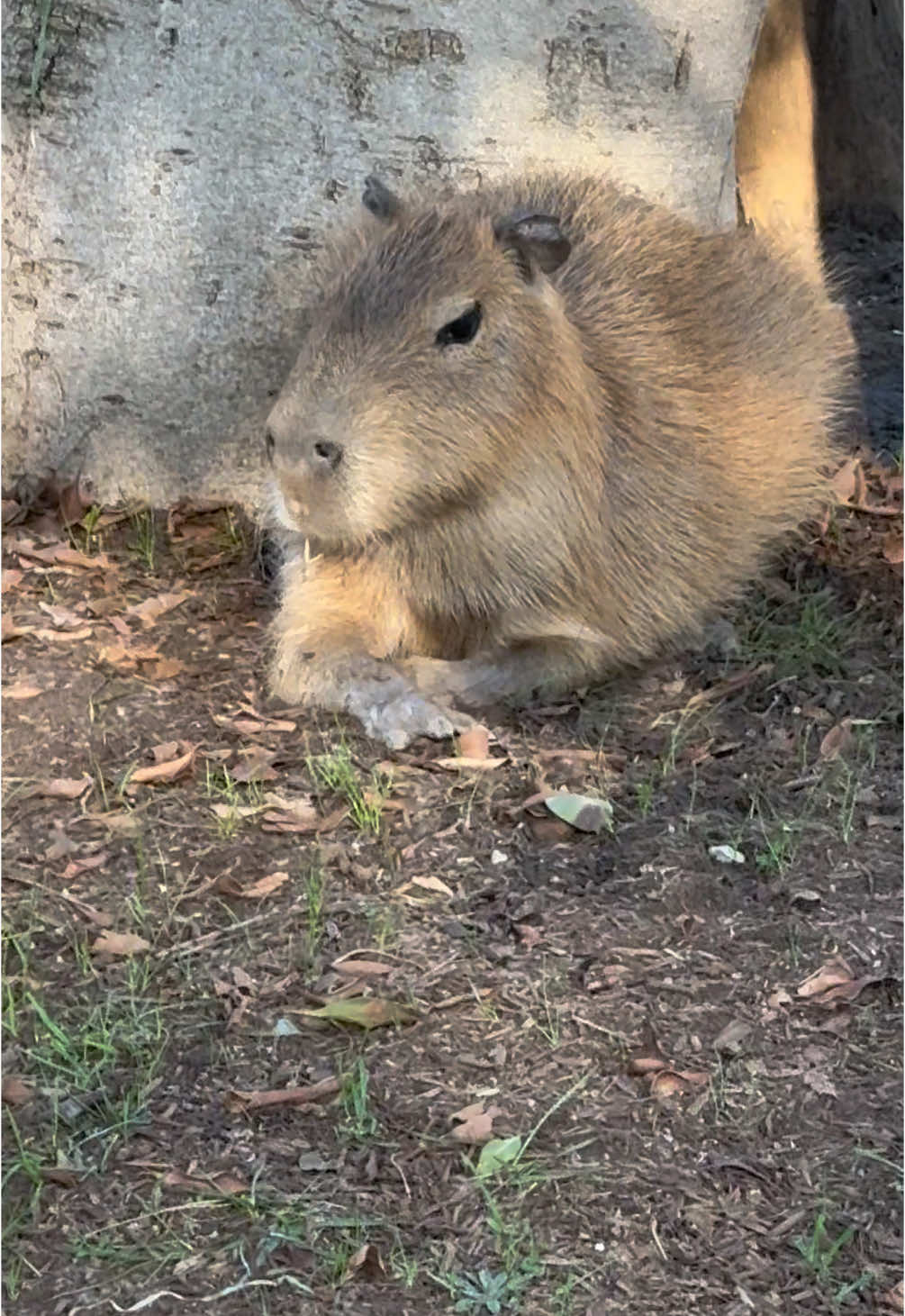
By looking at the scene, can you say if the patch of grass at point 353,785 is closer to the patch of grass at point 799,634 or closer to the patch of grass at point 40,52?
the patch of grass at point 799,634

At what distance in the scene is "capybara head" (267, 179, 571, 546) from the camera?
12.2 feet

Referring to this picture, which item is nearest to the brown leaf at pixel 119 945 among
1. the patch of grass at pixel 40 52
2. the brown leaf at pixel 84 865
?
the brown leaf at pixel 84 865

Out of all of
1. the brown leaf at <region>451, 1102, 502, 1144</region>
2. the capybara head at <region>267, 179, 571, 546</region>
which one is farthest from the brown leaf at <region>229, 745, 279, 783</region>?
the brown leaf at <region>451, 1102, 502, 1144</region>

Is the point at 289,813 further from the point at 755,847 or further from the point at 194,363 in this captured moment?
the point at 194,363

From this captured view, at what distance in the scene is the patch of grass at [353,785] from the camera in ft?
11.7

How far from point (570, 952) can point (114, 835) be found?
3.38 ft

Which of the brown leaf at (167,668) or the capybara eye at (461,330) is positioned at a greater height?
the capybara eye at (461,330)

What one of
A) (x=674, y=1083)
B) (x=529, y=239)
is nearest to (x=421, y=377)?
(x=529, y=239)

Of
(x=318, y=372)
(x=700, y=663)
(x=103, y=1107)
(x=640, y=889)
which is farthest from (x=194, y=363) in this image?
(x=103, y=1107)

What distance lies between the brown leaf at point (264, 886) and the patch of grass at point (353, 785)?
0.25 metres

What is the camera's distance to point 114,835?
3.50 metres

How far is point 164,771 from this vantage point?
3725 mm

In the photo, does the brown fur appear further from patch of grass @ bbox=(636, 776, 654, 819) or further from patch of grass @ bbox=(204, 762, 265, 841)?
patch of grass @ bbox=(636, 776, 654, 819)

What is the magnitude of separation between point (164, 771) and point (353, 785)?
1.45ft
